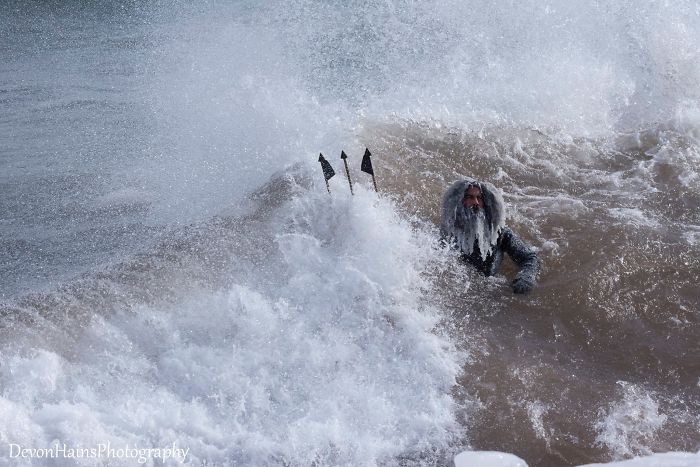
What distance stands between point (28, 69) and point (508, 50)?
307 inches

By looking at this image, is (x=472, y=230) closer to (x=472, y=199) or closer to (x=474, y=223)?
(x=474, y=223)

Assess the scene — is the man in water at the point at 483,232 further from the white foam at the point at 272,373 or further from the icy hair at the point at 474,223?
the white foam at the point at 272,373

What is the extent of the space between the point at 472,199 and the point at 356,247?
1.12 meters

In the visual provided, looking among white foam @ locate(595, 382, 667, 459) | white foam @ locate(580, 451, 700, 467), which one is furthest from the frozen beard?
white foam @ locate(580, 451, 700, 467)

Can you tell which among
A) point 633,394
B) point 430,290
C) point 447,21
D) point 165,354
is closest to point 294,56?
point 447,21

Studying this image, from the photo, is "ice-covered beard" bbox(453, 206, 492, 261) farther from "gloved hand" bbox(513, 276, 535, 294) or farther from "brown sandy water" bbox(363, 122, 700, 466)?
"gloved hand" bbox(513, 276, 535, 294)

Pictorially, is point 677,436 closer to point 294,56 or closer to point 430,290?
point 430,290

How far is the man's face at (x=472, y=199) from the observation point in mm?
5422

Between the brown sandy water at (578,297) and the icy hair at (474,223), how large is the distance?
286mm

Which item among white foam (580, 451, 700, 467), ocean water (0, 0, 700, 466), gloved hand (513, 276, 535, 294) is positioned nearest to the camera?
white foam (580, 451, 700, 467)

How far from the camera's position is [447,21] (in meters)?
11.3

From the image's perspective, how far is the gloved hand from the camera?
5.36 m

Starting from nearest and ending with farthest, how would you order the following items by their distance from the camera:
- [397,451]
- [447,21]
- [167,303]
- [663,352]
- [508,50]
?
[397,451], [663,352], [167,303], [508,50], [447,21]

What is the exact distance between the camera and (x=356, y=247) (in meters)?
5.84
